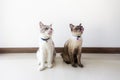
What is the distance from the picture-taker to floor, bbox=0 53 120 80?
1094mm

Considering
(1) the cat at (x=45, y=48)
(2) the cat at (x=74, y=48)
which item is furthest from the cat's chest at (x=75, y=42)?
(1) the cat at (x=45, y=48)

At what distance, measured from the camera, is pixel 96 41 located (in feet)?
4.46

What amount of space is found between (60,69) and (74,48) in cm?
16

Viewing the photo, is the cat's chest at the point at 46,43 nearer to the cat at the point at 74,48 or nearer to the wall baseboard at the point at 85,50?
the cat at the point at 74,48

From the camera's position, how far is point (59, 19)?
4.25 ft

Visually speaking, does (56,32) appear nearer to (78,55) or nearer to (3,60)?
(78,55)

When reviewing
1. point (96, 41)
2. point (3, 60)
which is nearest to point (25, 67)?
point (3, 60)

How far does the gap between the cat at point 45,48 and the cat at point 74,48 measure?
0.10 m

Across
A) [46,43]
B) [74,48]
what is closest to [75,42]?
[74,48]

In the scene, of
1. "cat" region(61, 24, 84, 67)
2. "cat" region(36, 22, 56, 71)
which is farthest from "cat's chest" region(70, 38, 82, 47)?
"cat" region(36, 22, 56, 71)

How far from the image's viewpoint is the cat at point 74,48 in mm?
1128

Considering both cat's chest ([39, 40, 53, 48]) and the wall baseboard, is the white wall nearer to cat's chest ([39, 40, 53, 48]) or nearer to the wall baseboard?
the wall baseboard

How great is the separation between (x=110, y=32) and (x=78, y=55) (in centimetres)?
32

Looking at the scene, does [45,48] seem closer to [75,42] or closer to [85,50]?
[75,42]
